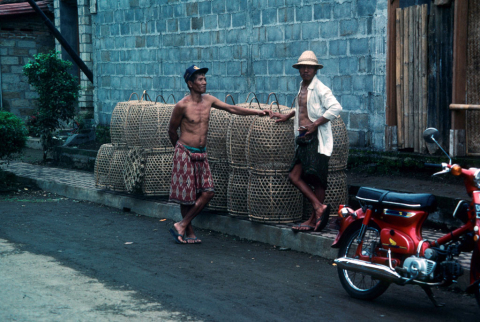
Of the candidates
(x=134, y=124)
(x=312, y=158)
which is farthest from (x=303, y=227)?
(x=134, y=124)

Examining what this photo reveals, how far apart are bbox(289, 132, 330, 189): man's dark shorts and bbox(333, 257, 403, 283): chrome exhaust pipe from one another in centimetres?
184

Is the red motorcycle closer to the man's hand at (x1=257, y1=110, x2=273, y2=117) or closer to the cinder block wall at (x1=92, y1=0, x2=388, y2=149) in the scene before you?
the man's hand at (x1=257, y1=110, x2=273, y2=117)

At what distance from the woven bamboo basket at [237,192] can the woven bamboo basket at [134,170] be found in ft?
6.06

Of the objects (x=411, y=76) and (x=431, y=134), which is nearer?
(x=431, y=134)

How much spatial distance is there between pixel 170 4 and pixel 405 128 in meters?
6.24

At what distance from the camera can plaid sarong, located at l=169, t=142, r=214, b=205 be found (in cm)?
760

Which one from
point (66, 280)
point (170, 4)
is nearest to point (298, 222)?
point (66, 280)

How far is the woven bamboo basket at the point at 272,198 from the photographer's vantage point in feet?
24.9

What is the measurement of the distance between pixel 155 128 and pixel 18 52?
12291 mm

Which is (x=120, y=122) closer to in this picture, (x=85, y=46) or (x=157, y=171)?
(x=157, y=171)

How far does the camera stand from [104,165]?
10383 millimetres

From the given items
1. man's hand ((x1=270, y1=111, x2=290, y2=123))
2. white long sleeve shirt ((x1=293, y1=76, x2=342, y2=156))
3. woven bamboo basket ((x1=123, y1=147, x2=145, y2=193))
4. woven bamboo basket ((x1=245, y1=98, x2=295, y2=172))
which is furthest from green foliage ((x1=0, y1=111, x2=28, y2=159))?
white long sleeve shirt ((x1=293, y1=76, x2=342, y2=156))

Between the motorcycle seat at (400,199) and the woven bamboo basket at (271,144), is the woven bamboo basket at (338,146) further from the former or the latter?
the motorcycle seat at (400,199)

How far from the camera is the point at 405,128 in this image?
8953 millimetres
